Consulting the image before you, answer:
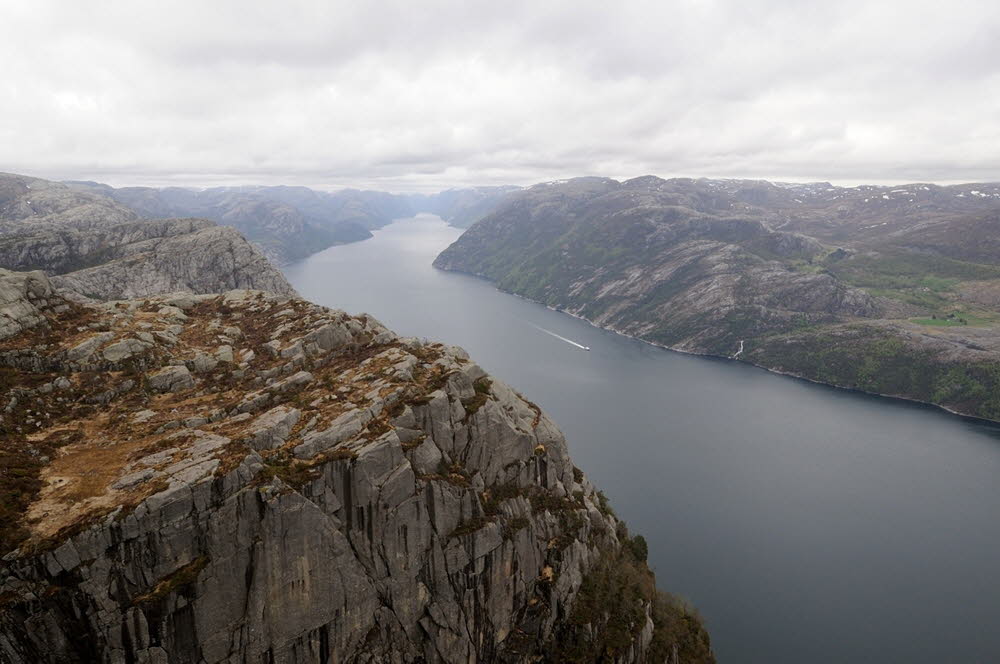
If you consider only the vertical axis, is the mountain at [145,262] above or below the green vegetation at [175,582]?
above

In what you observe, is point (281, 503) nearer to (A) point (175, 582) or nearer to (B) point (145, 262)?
(A) point (175, 582)

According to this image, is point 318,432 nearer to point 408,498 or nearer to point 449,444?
point 408,498

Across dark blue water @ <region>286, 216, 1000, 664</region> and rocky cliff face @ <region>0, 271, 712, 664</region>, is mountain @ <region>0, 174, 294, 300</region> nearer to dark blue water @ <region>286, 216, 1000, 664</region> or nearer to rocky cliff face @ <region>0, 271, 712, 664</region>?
dark blue water @ <region>286, 216, 1000, 664</region>

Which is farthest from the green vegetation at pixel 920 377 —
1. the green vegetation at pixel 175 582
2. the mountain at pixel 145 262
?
the green vegetation at pixel 175 582

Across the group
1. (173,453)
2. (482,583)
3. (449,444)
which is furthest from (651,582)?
(173,453)

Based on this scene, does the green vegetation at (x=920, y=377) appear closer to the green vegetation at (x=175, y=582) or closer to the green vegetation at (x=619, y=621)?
the green vegetation at (x=619, y=621)

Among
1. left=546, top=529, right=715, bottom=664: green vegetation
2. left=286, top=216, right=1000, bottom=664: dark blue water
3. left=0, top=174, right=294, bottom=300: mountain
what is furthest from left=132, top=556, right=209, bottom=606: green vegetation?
left=0, top=174, right=294, bottom=300: mountain
